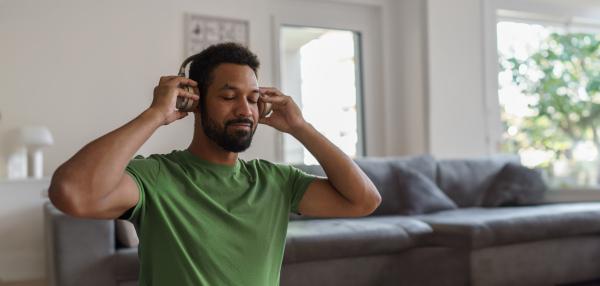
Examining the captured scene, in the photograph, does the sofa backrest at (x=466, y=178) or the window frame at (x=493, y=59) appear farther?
the window frame at (x=493, y=59)

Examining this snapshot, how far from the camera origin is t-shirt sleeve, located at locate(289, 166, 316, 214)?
132cm

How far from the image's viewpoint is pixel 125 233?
2.43m

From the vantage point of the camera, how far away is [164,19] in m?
4.18

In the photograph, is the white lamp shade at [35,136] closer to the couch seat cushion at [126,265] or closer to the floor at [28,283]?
the floor at [28,283]

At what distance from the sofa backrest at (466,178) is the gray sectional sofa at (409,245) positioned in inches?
8.9

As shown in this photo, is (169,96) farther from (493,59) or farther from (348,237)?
(493,59)

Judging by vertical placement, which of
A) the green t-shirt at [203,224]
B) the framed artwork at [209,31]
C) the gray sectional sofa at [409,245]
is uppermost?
the framed artwork at [209,31]

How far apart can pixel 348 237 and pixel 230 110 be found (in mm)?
1748

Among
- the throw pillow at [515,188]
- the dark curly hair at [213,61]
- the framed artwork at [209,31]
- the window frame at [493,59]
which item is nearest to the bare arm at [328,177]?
the dark curly hair at [213,61]

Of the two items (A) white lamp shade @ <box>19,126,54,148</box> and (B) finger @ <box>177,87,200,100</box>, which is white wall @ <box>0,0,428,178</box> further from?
(B) finger @ <box>177,87,200,100</box>

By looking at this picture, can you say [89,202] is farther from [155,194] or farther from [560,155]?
[560,155]

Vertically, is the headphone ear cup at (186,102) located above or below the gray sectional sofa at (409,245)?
above

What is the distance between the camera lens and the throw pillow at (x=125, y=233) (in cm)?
243

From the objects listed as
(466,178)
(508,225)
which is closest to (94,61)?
(466,178)
